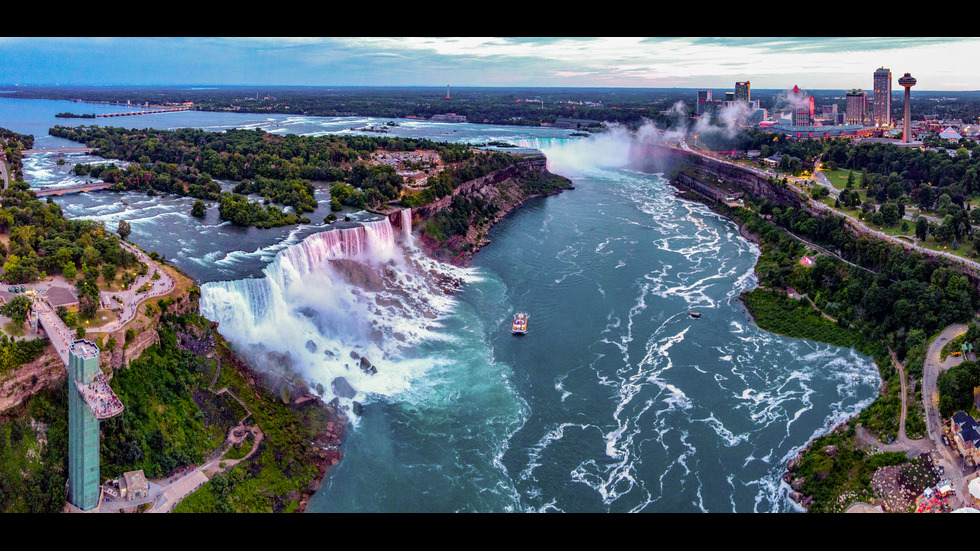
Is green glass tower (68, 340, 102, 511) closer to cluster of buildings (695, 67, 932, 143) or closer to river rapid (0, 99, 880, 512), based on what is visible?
river rapid (0, 99, 880, 512)

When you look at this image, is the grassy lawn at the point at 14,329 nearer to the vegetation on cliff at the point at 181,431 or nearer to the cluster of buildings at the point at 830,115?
the vegetation on cliff at the point at 181,431

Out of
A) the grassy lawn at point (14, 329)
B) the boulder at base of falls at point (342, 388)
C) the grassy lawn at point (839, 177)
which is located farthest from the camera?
the grassy lawn at point (839, 177)

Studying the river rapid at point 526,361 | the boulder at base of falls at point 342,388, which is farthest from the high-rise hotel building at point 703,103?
the boulder at base of falls at point 342,388

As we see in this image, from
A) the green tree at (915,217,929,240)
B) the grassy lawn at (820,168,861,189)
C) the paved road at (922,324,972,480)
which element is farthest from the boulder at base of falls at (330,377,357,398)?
the grassy lawn at (820,168,861,189)

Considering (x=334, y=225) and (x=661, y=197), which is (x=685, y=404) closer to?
(x=334, y=225)

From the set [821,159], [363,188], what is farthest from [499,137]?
[363,188]

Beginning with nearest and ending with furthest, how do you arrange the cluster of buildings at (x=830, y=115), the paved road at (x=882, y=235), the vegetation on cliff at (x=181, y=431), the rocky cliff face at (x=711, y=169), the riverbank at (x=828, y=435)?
the vegetation on cliff at (x=181, y=431)
the riverbank at (x=828, y=435)
the paved road at (x=882, y=235)
the rocky cliff face at (x=711, y=169)
the cluster of buildings at (x=830, y=115)
